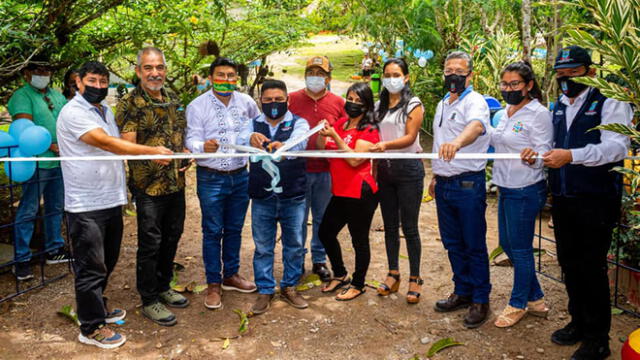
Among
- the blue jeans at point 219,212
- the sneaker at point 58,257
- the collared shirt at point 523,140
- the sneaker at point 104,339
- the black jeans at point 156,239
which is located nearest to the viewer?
the collared shirt at point 523,140

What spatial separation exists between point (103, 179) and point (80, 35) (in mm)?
2231

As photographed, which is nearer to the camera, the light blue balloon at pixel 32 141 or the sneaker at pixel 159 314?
the sneaker at pixel 159 314

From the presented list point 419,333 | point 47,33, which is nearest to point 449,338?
point 419,333

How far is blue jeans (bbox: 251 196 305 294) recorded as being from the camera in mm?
4301

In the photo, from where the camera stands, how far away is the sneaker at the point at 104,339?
3.85m

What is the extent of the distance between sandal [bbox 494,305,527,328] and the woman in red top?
3.70 feet

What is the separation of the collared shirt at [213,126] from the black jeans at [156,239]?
412 mm

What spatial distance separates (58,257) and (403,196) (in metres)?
3.55

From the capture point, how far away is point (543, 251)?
5.51m

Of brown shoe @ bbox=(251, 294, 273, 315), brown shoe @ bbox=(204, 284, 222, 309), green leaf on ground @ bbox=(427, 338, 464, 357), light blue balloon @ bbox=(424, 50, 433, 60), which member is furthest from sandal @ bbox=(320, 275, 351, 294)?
light blue balloon @ bbox=(424, 50, 433, 60)

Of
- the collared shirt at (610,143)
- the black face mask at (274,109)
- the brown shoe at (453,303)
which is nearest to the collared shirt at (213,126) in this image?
the black face mask at (274,109)

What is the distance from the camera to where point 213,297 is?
4469 mm

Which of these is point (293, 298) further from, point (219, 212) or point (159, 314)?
point (159, 314)

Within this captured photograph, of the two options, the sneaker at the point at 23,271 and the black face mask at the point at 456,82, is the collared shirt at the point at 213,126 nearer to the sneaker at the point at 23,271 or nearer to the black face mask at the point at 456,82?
the black face mask at the point at 456,82
